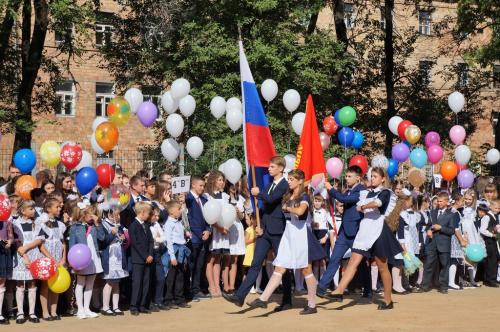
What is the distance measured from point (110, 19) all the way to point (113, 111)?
473 inches

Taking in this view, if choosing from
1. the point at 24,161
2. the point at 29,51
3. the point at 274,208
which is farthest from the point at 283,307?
the point at 29,51

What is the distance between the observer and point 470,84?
98.5 feet

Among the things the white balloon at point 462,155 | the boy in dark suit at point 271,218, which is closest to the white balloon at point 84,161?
the boy in dark suit at point 271,218

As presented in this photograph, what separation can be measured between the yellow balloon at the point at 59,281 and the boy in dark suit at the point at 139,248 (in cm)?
98

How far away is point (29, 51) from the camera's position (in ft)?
76.1

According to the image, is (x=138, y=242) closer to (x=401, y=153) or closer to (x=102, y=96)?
(x=401, y=153)

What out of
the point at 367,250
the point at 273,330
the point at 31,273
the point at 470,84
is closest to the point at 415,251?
the point at 367,250

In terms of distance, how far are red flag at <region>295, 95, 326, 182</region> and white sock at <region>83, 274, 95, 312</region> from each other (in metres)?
3.38

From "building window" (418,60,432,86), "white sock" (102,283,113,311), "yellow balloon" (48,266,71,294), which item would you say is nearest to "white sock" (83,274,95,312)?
"white sock" (102,283,113,311)

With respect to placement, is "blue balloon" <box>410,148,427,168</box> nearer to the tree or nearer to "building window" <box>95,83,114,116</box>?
the tree

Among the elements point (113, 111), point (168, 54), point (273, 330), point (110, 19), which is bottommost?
point (273, 330)

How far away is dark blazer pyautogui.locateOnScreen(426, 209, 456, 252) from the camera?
14.5 metres

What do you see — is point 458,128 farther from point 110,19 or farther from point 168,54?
point 110,19

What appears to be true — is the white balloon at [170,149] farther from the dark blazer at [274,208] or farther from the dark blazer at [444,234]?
the dark blazer at [444,234]
